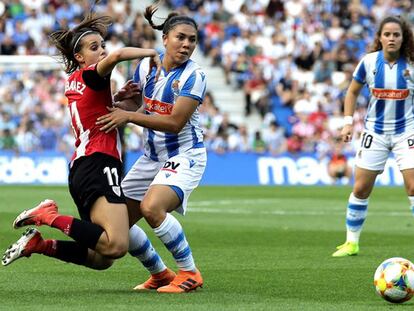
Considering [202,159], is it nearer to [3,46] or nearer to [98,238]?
[98,238]

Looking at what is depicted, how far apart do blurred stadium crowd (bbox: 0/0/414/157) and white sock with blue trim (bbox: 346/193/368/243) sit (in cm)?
1535

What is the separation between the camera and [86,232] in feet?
27.1

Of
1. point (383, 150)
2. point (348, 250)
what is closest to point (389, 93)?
point (383, 150)

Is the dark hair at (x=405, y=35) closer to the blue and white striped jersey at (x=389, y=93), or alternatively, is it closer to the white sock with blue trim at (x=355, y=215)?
the blue and white striped jersey at (x=389, y=93)

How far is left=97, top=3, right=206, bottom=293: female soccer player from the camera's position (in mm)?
8578

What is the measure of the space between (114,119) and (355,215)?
454 cm

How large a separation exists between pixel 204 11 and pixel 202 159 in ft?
82.4

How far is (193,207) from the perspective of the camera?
1961 centimetres

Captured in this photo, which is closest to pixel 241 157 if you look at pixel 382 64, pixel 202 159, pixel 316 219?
pixel 316 219

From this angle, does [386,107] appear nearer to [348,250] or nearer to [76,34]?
[348,250]

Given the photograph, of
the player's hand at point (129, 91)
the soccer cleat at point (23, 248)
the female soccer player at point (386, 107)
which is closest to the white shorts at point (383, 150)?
the female soccer player at point (386, 107)

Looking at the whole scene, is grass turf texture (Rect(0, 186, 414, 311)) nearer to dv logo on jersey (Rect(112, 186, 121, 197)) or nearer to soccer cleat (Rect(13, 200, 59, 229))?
soccer cleat (Rect(13, 200, 59, 229))

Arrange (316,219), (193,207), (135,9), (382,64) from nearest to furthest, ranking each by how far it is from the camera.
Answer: (382,64) → (316,219) → (193,207) → (135,9)

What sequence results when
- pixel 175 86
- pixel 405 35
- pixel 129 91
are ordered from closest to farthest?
pixel 175 86 → pixel 129 91 → pixel 405 35
